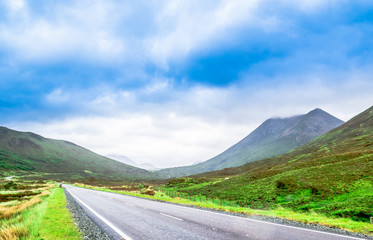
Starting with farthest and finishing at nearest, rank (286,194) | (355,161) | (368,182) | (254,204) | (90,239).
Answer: (355,161), (286,194), (254,204), (368,182), (90,239)

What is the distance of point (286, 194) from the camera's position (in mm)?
39125

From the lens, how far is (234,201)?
42.0 metres

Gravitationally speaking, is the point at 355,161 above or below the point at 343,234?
above

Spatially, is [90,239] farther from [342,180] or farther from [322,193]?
[342,180]

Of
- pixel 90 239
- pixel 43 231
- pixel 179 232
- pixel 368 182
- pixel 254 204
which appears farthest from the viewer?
pixel 254 204

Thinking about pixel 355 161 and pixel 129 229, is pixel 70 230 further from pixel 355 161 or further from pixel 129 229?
pixel 355 161

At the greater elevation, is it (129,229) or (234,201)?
(129,229)

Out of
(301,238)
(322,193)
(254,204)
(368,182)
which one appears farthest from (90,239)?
(368,182)

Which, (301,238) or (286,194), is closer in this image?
(301,238)

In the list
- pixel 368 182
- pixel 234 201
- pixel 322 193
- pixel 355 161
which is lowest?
pixel 234 201

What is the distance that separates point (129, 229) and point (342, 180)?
41566 mm

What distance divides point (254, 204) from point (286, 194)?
7443mm

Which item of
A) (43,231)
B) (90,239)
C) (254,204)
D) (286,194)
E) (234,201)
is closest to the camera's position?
(90,239)

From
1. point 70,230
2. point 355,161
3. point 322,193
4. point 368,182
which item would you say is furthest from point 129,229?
point 355,161
